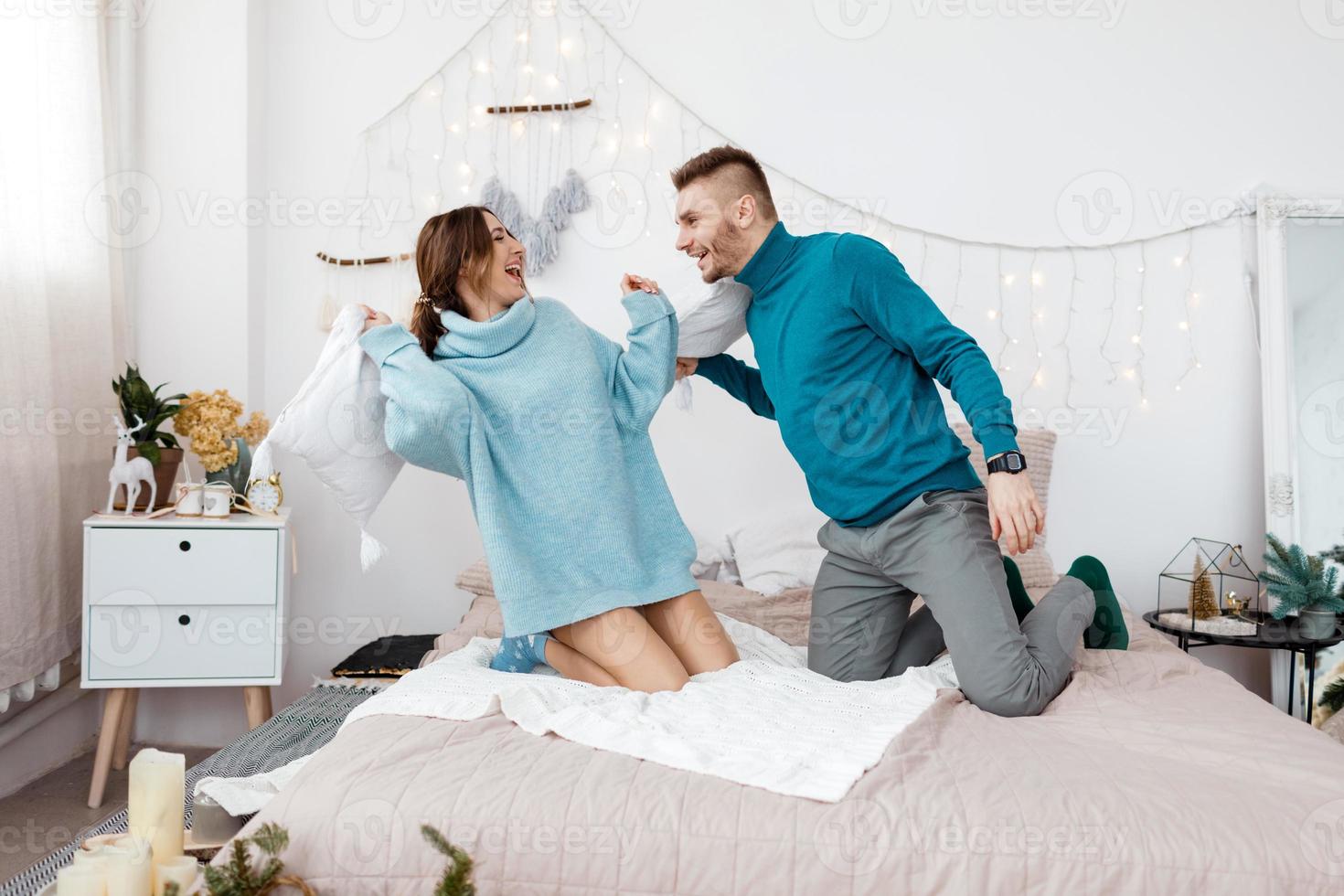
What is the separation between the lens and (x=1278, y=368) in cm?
257

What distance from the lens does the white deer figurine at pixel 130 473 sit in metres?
2.22

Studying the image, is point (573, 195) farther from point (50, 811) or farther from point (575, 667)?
point (50, 811)

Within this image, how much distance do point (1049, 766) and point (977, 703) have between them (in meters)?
0.29

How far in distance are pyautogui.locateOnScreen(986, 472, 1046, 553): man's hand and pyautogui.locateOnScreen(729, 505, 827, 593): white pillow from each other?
971mm

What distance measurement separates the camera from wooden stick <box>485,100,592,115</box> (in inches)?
108

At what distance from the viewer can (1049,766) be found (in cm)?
107

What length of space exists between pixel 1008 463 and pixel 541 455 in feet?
2.40

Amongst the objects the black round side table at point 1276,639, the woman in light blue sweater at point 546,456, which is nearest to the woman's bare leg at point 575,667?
the woman in light blue sweater at point 546,456

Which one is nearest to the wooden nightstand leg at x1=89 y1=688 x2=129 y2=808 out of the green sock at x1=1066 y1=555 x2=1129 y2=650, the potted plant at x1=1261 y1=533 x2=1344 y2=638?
the green sock at x1=1066 y1=555 x2=1129 y2=650

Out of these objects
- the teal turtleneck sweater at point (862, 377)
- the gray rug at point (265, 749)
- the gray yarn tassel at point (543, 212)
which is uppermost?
the gray yarn tassel at point (543, 212)

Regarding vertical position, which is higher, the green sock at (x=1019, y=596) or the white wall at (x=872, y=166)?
the white wall at (x=872, y=166)

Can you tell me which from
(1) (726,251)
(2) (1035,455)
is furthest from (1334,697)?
(1) (726,251)

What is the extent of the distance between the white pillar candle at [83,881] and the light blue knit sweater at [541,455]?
0.66 meters

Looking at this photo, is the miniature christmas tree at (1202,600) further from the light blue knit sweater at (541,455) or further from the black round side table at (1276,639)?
the light blue knit sweater at (541,455)
